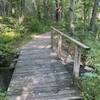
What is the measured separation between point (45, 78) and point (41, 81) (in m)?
0.28

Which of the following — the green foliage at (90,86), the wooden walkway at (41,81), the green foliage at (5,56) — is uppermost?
the green foliage at (90,86)

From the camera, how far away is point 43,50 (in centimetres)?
1035

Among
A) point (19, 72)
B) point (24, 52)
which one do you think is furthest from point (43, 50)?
point (19, 72)

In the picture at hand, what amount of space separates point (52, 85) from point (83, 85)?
2.88 ft

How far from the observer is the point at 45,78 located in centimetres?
645

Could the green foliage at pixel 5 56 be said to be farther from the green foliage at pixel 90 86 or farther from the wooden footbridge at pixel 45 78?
the green foliage at pixel 90 86

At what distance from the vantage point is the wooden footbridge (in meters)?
5.34

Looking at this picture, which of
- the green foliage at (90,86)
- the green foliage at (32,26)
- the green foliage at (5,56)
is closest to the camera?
the green foliage at (90,86)

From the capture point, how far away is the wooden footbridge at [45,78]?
5.34 m

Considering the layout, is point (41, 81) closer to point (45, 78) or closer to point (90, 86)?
point (45, 78)

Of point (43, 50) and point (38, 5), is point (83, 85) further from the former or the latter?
point (38, 5)

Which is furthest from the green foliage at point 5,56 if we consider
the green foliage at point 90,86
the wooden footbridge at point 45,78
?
the green foliage at point 90,86

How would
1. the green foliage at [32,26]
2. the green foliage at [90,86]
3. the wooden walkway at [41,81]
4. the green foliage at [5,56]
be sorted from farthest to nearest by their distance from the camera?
the green foliage at [32,26], the green foliage at [5,56], the wooden walkway at [41,81], the green foliage at [90,86]

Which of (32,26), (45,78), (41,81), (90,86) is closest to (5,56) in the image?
(45,78)
